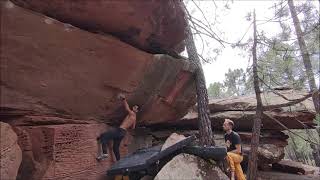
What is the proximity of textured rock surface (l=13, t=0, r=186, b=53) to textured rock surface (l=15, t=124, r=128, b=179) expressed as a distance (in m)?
1.98

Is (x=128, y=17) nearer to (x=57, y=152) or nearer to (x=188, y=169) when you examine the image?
(x=57, y=152)

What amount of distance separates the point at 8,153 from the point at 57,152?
875mm

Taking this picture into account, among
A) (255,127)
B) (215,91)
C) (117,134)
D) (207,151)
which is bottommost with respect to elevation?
(207,151)

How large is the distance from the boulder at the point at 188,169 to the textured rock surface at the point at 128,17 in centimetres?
238

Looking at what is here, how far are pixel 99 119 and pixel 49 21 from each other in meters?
2.54

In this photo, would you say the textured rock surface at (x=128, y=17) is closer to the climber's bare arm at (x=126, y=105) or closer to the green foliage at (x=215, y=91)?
the climber's bare arm at (x=126, y=105)

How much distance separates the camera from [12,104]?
5004 mm

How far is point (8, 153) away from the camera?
15.6 ft

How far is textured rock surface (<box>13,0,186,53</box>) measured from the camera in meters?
4.82

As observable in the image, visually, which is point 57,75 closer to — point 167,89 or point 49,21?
point 49,21

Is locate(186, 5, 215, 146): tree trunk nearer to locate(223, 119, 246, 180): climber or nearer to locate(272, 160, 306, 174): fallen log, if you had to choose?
locate(223, 119, 246, 180): climber

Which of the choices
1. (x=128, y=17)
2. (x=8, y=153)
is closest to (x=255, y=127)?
(x=128, y=17)

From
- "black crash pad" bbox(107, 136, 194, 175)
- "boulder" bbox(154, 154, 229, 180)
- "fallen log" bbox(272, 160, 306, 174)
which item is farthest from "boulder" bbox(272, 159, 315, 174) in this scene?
"black crash pad" bbox(107, 136, 194, 175)

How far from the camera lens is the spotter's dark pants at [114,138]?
6410 mm
